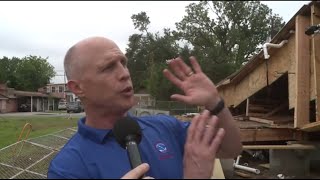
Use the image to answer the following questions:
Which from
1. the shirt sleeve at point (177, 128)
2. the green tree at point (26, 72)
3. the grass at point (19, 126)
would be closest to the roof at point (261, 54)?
the green tree at point (26, 72)

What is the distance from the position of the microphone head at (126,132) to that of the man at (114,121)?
0.18ft

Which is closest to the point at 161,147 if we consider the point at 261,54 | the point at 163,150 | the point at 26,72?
the point at 163,150

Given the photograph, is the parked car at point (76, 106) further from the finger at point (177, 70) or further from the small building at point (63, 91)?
the finger at point (177, 70)

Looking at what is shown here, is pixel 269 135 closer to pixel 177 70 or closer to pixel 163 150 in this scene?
pixel 163 150

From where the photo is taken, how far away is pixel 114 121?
1923mm

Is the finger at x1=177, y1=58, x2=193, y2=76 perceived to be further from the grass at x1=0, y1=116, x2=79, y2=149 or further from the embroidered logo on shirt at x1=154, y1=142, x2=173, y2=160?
the grass at x1=0, y1=116, x2=79, y2=149

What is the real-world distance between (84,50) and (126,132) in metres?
0.42

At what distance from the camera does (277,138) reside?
7277mm

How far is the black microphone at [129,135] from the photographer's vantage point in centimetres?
159

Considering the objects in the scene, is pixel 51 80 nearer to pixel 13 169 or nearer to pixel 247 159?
pixel 13 169

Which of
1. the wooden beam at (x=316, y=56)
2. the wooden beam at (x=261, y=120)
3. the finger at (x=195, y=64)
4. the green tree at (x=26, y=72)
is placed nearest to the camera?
the finger at (x=195, y=64)

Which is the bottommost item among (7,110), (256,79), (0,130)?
(0,130)

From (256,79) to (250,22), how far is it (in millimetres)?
6523

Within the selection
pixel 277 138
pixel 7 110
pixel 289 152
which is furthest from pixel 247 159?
pixel 7 110
